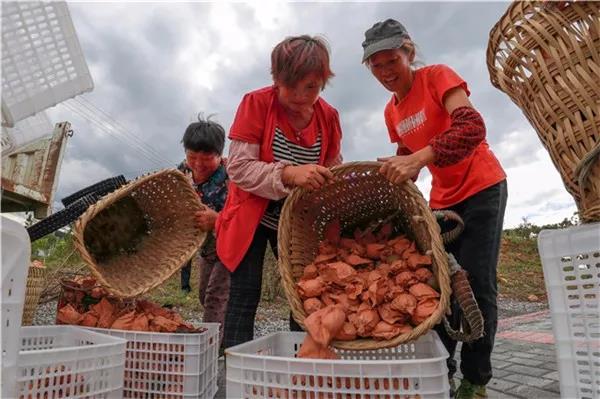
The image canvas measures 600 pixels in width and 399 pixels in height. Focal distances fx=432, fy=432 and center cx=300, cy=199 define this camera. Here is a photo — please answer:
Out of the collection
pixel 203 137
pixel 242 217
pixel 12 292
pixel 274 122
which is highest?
pixel 203 137

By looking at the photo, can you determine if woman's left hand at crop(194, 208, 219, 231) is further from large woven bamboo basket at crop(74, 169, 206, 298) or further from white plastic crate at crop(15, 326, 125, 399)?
white plastic crate at crop(15, 326, 125, 399)

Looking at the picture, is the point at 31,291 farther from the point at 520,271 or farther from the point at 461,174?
the point at 520,271

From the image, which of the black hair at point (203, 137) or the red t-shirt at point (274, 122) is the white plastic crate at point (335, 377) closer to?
the red t-shirt at point (274, 122)

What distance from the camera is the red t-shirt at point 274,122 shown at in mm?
1815

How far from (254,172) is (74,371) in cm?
92

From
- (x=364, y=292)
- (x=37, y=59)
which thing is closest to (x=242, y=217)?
(x=364, y=292)

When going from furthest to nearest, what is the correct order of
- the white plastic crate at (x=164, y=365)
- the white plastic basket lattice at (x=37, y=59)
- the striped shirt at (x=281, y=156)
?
the striped shirt at (x=281, y=156), the white plastic crate at (x=164, y=365), the white plastic basket lattice at (x=37, y=59)

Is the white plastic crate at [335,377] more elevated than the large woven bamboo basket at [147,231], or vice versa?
the large woven bamboo basket at [147,231]

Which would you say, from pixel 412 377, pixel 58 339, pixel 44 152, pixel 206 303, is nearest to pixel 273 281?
pixel 206 303

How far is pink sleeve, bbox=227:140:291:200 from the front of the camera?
5.43 feet

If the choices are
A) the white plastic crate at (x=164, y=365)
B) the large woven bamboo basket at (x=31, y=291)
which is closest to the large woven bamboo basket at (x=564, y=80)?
the white plastic crate at (x=164, y=365)

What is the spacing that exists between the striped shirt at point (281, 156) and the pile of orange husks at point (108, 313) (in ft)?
1.90

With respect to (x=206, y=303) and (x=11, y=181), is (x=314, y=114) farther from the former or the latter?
(x=11, y=181)

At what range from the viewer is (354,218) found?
198 centimetres
